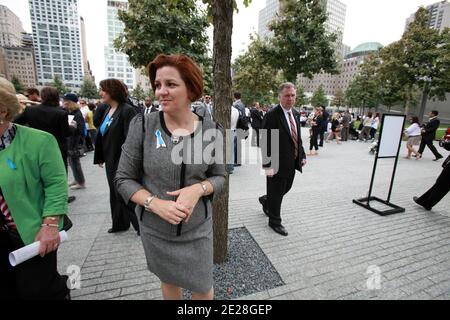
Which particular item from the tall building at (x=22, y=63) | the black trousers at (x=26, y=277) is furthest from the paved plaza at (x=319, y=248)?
the tall building at (x=22, y=63)

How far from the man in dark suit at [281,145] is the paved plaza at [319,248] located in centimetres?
59

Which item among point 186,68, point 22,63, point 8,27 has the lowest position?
point 186,68

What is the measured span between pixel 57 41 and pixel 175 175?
156 meters

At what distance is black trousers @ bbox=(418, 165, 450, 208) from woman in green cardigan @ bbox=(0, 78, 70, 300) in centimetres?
597

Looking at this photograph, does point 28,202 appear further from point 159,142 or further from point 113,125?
point 113,125

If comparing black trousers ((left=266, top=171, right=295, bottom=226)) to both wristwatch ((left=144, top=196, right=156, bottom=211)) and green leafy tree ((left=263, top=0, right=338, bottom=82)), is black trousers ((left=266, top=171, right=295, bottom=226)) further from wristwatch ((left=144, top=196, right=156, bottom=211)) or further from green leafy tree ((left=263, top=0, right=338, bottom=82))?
green leafy tree ((left=263, top=0, right=338, bottom=82))

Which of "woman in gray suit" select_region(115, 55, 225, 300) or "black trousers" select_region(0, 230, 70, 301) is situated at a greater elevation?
"woman in gray suit" select_region(115, 55, 225, 300)

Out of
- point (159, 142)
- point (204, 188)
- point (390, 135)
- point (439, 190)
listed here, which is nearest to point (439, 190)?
point (439, 190)

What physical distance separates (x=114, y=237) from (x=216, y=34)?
310 centimetres

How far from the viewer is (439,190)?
452 cm

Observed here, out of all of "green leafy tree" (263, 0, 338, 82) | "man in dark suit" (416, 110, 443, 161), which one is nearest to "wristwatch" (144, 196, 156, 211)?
"man in dark suit" (416, 110, 443, 161)

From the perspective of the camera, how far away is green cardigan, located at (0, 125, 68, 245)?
149cm

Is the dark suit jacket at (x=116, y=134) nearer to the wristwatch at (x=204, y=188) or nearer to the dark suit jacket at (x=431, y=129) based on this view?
the wristwatch at (x=204, y=188)

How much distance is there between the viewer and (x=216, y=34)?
2.31 meters
